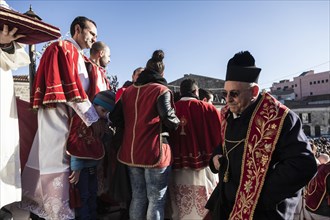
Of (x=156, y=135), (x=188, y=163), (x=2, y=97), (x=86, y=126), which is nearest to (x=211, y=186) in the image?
(x=188, y=163)

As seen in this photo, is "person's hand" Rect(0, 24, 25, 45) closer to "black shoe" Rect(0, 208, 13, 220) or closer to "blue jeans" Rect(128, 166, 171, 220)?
"black shoe" Rect(0, 208, 13, 220)

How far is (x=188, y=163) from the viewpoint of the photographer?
377 centimetres

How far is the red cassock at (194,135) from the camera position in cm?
378

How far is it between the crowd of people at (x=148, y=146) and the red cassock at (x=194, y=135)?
0.5 inches

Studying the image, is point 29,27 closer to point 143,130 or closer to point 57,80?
point 57,80

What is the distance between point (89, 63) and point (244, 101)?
6.28 feet

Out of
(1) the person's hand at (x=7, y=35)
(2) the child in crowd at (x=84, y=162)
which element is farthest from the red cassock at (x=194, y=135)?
(1) the person's hand at (x=7, y=35)

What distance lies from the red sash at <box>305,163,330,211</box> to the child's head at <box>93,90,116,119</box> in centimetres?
273

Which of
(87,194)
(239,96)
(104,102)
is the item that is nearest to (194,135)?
(104,102)

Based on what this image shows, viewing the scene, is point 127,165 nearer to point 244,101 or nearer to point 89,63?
point 89,63

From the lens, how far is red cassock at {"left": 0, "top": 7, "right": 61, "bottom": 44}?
2.53 meters

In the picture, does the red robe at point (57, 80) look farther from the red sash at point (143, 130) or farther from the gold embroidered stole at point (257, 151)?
the gold embroidered stole at point (257, 151)

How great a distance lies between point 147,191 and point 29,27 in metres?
1.95

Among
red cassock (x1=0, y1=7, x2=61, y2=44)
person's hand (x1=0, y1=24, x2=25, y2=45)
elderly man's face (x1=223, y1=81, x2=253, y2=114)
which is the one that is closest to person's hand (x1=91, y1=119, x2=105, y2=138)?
red cassock (x1=0, y1=7, x2=61, y2=44)
